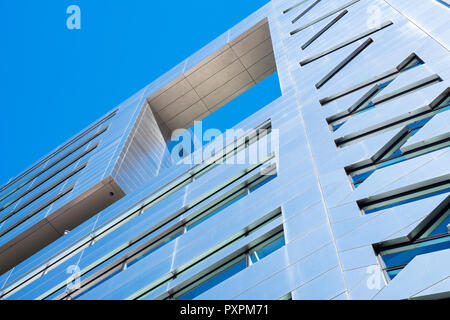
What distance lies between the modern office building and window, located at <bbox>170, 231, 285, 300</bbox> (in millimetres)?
43

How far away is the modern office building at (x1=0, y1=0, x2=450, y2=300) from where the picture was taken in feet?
35.6

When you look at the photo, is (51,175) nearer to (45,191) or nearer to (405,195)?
(45,191)

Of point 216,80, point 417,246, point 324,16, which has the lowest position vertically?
point 417,246

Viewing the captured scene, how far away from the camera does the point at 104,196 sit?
29.5 m

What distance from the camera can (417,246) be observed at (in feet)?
33.7

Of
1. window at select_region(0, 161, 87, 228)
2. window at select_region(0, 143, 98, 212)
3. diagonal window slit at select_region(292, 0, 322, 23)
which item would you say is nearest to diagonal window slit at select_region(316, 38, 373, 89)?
diagonal window slit at select_region(292, 0, 322, 23)

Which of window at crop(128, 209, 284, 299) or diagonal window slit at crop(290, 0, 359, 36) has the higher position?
diagonal window slit at crop(290, 0, 359, 36)

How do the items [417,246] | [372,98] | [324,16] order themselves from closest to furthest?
[417,246], [372,98], [324,16]

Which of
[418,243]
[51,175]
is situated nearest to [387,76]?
[418,243]

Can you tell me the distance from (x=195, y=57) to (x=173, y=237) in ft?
72.0

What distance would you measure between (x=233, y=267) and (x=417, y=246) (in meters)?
5.34

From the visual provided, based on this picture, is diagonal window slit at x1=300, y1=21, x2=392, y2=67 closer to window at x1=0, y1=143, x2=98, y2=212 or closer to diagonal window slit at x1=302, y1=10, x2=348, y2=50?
diagonal window slit at x1=302, y1=10, x2=348, y2=50

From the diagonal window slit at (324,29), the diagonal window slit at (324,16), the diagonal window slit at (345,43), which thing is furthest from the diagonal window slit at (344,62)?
the diagonal window slit at (324,16)

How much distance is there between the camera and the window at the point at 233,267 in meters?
13.6
